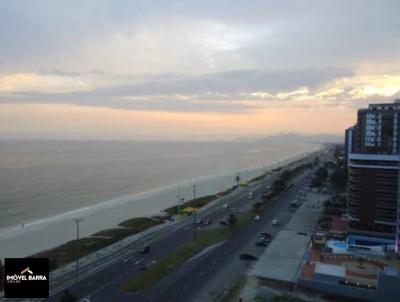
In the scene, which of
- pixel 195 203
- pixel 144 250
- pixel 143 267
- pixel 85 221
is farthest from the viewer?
pixel 195 203

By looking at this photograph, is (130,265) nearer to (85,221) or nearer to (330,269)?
(330,269)

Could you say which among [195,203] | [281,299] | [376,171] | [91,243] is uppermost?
[376,171]

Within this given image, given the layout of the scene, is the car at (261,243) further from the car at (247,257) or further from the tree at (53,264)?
the tree at (53,264)

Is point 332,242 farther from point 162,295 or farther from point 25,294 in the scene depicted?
point 25,294

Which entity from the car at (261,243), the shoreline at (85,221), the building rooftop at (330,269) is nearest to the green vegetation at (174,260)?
the car at (261,243)

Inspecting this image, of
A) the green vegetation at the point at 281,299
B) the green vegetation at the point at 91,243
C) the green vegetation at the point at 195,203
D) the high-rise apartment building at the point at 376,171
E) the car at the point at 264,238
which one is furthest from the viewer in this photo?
the green vegetation at the point at 195,203

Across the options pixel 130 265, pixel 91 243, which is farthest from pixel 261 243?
pixel 91 243

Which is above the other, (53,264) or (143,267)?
(143,267)

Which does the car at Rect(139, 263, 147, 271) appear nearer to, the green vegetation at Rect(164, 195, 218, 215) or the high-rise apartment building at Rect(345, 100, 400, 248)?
the high-rise apartment building at Rect(345, 100, 400, 248)
